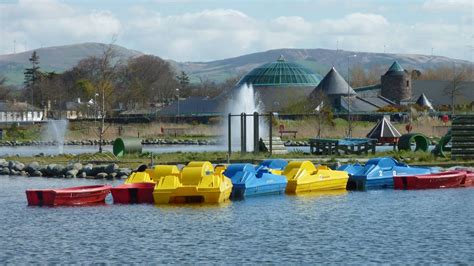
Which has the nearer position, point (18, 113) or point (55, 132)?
point (55, 132)

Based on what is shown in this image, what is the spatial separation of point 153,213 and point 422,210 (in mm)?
8940

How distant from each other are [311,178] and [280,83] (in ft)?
394

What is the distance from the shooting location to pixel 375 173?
45531 millimetres

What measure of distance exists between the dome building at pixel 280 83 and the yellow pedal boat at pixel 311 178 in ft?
355

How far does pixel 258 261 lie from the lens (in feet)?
90.8

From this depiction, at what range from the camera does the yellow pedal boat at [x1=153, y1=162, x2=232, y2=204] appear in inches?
1526

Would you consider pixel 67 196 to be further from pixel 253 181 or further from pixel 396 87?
pixel 396 87

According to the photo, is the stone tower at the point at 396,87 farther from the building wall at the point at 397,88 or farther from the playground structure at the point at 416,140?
the playground structure at the point at 416,140

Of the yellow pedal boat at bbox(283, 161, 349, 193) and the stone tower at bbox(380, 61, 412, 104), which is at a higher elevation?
the stone tower at bbox(380, 61, 412, 104)

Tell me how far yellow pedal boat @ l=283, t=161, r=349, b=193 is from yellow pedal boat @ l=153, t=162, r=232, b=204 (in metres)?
4.17

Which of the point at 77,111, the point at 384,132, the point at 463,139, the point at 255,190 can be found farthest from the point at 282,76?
the point at 255,190

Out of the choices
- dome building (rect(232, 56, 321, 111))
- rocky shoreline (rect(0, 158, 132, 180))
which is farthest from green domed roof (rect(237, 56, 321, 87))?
rocky shoreline (rect(0, 158, 132, 180))

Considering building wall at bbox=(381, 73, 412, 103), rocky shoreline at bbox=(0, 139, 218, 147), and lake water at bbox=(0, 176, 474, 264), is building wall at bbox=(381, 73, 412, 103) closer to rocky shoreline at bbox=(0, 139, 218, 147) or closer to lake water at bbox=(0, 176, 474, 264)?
rocky shoreline at bbox=(0, 139, 218, 147)

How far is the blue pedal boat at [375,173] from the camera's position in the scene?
4519cm
